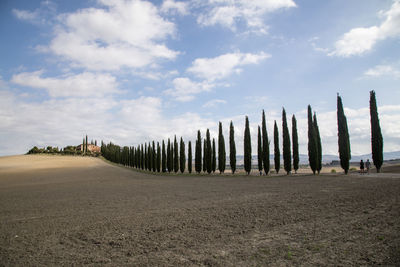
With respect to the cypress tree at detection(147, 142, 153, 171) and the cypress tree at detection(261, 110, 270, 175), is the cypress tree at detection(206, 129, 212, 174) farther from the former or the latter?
the cypress tree at detection(147, 142, 153, 171)

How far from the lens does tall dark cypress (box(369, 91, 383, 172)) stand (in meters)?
30.2

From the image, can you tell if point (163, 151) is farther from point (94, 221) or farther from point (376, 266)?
point (376, 266)

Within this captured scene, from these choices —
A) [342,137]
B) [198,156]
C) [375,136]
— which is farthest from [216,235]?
→ [198,156]

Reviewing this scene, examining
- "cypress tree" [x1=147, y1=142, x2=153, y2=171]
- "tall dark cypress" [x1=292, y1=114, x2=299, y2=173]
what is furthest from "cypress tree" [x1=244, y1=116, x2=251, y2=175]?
"cypress tree" [x1=147, y1=142, x2=153, y2=171]

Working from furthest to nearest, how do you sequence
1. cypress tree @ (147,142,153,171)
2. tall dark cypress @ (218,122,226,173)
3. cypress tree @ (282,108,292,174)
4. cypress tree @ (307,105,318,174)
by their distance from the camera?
1. cypress tree @ (147,142,153,171)
2. tall dark cypress @ (218,122,226,173)
3. cypress tree @ (282,108,292,174)
4. cypress tree @ (307,105,318,174)

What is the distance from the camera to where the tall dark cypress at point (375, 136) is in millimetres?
30250

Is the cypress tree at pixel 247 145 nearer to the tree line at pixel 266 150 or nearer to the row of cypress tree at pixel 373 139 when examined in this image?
the tree line at pixel 266 150

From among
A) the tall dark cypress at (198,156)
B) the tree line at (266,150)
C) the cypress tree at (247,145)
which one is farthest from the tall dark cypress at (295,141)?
the tall dark cypress at (198,156)

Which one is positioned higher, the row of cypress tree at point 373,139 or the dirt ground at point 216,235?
the row of cypress tree at point 373,139

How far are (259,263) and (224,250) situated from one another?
1025 mm

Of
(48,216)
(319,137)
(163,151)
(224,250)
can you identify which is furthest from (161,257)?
(163,151)

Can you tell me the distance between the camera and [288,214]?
9070 mm

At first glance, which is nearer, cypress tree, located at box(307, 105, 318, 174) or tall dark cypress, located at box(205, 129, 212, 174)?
cypress tree, located at box(307, 105, 318, 174)

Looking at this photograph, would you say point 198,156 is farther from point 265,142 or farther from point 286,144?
point 286,144
